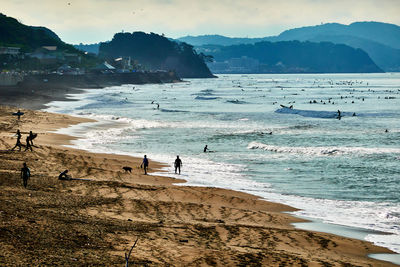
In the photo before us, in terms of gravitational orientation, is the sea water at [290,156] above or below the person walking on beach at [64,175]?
below

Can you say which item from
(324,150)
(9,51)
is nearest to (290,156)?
(324,150)

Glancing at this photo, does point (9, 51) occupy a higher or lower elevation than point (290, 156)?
higher

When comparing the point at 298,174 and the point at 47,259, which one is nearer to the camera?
the point at 47,259

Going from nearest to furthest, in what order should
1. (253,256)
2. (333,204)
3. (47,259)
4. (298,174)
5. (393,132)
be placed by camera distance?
(47,259), (253,256), (333,204), (298,174), (393,132)

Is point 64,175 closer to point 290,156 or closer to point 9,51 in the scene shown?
point 290,156

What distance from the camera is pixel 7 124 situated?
43750mm

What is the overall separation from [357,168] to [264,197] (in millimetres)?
10220

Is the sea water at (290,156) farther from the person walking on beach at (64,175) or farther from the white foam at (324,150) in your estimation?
the person walking on beach at (64,175)

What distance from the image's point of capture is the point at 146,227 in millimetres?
14703

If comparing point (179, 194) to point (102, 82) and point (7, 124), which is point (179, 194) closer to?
point (7, 124)

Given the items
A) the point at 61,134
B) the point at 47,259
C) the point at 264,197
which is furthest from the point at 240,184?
the point at 61,134

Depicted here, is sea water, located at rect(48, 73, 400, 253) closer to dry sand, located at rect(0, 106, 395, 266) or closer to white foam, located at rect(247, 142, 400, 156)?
white foam, located at rect(247, 142, 400, 156)

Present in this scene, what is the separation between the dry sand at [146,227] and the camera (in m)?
11.8

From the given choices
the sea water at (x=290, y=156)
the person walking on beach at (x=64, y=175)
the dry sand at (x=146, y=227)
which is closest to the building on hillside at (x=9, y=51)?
the sea water at (x=290, y=156)
